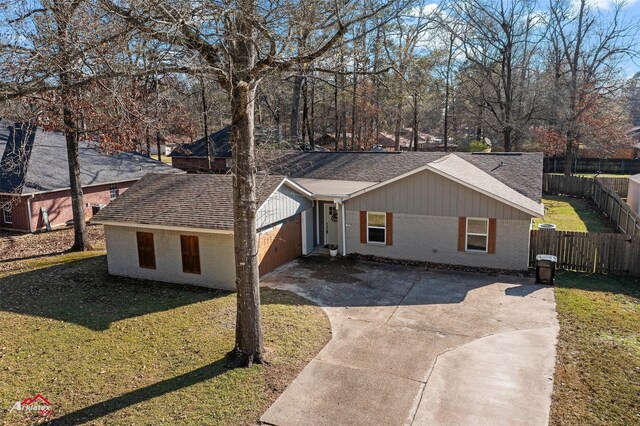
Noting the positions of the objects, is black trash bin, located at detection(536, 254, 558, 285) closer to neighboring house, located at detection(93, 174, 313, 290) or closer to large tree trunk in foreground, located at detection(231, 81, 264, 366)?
neighboring house, located at detection(93, 174, 313, 290)

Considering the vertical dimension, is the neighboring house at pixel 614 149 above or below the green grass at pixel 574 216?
above

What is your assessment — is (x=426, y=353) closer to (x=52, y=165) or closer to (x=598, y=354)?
(x=598, y=354)

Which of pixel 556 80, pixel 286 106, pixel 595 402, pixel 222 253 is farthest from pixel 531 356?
pixel 286 106

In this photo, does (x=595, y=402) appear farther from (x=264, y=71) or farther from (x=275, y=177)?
(x=275, y=177)

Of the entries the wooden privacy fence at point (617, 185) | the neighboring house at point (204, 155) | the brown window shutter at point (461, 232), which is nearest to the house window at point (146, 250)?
the brown window shutter at point (461, 232)

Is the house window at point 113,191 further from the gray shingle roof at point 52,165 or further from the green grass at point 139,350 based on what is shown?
the green grass at point 139,350

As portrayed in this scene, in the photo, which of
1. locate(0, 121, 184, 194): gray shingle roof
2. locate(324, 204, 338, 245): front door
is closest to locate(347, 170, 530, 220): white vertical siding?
locate(324, 204, 338, 245): front door
